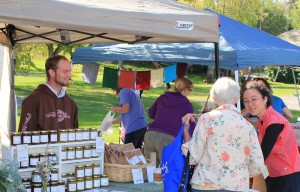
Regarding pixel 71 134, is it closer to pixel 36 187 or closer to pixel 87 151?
pixel 87 151

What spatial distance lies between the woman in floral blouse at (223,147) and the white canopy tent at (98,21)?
32.1 inches

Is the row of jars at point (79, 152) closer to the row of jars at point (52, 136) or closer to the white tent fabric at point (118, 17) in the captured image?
the row of jars at point (52, 136)

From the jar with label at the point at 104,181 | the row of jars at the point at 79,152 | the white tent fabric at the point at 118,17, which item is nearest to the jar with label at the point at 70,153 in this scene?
the row of jars at the point at 79,152

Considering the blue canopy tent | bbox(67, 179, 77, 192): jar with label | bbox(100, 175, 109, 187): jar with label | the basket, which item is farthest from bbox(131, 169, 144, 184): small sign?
the blue canopy tent

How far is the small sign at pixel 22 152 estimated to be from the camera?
377cm

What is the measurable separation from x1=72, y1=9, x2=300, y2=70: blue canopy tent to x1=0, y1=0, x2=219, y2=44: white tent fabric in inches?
84.0

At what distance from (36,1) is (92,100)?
18.1 meters

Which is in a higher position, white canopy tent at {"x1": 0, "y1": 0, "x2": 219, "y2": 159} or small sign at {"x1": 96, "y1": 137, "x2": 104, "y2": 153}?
white canopy tent at {"x1": 0, "y1": 0, "x2": 219, "y2": 159}

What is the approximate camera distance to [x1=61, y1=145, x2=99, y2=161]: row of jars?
409cm

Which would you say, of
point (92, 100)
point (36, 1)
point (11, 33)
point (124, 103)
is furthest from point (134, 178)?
point (92, 100)

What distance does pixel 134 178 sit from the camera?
14.5 feet

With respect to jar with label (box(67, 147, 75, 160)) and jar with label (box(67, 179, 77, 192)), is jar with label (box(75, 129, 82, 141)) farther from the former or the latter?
jar with label (box(67, 179, 77, 192))

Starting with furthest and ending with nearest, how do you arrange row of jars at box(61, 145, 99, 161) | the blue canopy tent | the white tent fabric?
the blue canopy tent, row of jars at box(61, 145, 99, 161), the white tent fabric

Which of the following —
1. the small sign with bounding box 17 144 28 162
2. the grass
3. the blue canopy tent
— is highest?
the blue canopy tent
